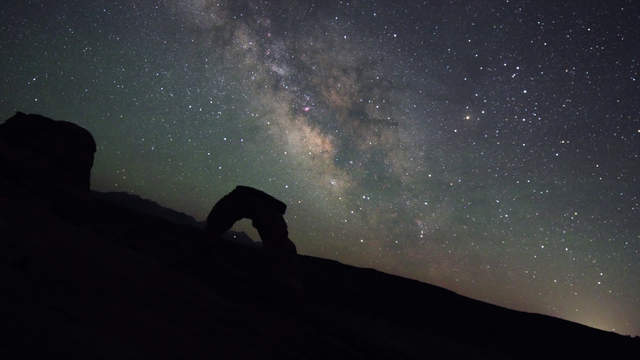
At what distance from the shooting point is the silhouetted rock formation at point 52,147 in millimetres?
16062

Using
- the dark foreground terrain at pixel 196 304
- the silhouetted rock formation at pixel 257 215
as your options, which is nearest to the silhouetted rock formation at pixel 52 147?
the dark foreground terrain at pixel 196 304

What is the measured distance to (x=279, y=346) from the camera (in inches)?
259

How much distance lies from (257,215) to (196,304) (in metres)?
9.20

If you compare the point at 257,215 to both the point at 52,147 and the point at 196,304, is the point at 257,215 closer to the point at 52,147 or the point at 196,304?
the point at 196,304

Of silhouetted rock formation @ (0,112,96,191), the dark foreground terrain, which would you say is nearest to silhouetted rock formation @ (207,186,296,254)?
the dark foreground terrain

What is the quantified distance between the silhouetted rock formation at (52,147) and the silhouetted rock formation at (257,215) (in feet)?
25.0

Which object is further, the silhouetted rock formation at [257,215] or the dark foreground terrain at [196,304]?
the silhouetted rock formation at [257,215]

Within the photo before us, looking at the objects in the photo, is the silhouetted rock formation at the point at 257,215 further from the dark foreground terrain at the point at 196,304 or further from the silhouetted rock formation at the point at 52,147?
the silhouetted rock formation at the point at 52,147

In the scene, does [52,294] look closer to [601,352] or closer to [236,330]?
[236,330]

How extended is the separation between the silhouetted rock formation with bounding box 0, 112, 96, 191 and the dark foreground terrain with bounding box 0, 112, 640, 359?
1.23 meters

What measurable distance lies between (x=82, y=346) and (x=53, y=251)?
13.4ft

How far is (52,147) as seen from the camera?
17.8m

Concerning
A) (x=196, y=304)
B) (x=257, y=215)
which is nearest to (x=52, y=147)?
(x=257, y=215)

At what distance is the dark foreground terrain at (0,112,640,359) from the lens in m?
4.60
